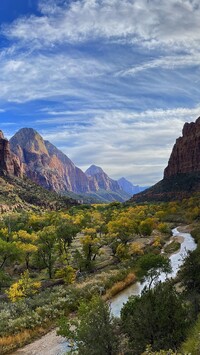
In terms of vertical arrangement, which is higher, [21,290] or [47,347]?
[21,290]

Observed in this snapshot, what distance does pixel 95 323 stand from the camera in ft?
73.8

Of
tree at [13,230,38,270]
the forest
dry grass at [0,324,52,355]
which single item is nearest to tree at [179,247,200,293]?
the forest

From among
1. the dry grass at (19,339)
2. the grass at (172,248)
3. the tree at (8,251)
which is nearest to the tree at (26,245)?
the tree at (8,251)

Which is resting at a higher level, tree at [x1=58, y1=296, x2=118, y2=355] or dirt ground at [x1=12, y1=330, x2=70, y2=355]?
tree at [x1=58, y1=296, x2=118, y2=355]

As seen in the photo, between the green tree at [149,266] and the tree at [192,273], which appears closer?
the tree at [192,273]

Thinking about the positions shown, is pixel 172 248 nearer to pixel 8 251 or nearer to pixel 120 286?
pixel 120 286

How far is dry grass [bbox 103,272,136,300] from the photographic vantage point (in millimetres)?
44553

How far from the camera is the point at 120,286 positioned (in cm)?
4725

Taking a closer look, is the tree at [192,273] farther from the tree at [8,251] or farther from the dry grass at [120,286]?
the tree at [8,251]

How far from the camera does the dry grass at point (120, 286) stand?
Answer: 44553 mm

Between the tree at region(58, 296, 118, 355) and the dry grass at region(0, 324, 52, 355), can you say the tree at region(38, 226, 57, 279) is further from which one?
the tree at region(58, 296, 118, 355)

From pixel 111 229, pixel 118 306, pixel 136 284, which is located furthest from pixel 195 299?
pixel 111 229

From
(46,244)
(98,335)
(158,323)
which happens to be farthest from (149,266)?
(98,335)

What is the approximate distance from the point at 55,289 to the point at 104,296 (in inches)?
289
